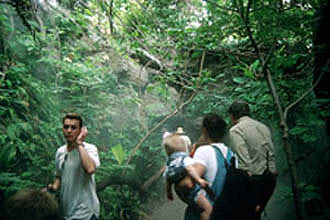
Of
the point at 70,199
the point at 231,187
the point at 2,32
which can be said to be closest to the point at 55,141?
the point at 2,32

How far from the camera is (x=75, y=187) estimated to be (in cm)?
216

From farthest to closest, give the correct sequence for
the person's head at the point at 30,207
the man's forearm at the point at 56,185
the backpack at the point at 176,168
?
the man's forearm at the point at 56,185 → the backpack at the point at 176,168 → the person's head at the point at 30,207

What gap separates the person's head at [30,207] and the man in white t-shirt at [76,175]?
572 millimetres

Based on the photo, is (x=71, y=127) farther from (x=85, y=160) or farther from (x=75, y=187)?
(x=75, y=187)

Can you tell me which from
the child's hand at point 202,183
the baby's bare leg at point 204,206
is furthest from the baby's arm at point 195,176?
the baby's bare leg at point 204,206

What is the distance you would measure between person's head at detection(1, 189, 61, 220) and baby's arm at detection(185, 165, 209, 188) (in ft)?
3.87

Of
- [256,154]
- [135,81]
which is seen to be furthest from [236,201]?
[135,81]

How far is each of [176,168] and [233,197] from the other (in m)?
0.60

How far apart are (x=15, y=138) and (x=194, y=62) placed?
538 cm

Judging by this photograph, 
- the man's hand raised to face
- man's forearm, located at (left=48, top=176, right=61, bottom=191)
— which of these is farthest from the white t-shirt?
man's forearm, located at (left=48, top=176, right=61, bottom=191)

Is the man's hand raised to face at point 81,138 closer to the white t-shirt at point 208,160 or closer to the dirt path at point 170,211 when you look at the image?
the white t-shirt at point 208,160

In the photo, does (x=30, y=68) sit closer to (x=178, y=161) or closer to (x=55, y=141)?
(x=55, y=141)

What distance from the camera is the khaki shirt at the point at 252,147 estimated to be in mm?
2365

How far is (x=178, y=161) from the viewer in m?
2.01
